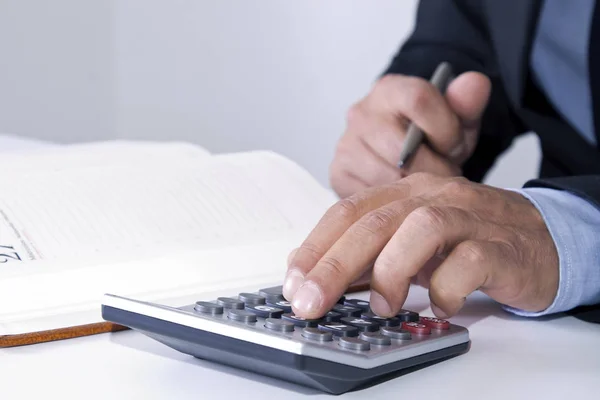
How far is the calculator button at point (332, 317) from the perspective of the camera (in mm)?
489

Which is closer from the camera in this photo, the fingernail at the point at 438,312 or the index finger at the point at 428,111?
the fingernail at the point at 438,312

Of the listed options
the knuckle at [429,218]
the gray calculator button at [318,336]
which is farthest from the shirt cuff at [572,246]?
the gray calculator button at [318,336]

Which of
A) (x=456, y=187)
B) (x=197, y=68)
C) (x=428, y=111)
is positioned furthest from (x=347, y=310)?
(x=197, y=68)

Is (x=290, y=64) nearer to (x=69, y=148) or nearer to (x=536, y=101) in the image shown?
(x=536, y=101)

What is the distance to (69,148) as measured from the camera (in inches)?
32.7

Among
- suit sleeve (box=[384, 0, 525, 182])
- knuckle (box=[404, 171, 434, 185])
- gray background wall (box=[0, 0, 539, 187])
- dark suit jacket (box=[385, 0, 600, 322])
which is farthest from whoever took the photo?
gray background wall (box=[0, 0, 539, 187])

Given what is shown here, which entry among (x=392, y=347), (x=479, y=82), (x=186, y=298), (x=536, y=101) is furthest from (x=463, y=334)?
(x=536, y=101)

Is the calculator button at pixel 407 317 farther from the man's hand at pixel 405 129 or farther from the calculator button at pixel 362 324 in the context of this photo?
the man's hand at pixel 405 129

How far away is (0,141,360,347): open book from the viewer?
54cm

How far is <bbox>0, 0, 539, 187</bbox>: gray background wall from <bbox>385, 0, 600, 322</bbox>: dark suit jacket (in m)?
1.04

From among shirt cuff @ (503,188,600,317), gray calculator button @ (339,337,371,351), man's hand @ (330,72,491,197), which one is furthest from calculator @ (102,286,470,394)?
man's hand @ (330,72,491,197)

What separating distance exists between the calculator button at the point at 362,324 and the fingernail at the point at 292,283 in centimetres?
4

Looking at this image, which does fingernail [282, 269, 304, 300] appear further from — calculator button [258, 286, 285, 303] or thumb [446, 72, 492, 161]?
thumb [446, 72, 492, 161]

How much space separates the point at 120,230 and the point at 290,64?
196cm
